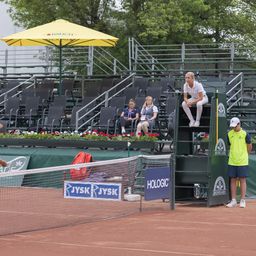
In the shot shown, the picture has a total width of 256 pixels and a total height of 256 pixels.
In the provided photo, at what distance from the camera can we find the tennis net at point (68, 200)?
42.1 feet

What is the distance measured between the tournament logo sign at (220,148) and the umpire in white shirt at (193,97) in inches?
25.0

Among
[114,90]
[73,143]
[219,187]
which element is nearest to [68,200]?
[219,187]

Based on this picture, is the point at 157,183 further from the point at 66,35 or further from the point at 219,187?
the point at 66,35

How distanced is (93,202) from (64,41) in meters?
13.6

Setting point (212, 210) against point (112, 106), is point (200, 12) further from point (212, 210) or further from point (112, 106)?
point (212, 210)

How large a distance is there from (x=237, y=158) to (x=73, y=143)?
628 centimetres

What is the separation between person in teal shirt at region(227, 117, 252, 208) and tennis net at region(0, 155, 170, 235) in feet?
4.79

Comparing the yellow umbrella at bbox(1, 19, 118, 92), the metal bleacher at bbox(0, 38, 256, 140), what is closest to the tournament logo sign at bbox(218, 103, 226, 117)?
the metal bleacher at bbox(0, 38, 256, 140)

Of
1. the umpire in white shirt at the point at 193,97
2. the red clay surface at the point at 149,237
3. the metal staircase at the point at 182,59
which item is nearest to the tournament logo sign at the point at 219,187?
the umpire in white shirt at the point at 193,97

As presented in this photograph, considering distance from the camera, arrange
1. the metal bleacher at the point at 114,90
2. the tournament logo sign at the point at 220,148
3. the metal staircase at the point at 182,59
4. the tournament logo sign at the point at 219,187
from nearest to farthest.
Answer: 1. the tournament logo sign at the point at 219,187
2. the tournament logo sign at the point at 220,148
3. the metal bleacher at the point at 114,90
4. the metal staircase at the point at 182,59

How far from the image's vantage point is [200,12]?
32.6 metres

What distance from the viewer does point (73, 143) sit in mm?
20484

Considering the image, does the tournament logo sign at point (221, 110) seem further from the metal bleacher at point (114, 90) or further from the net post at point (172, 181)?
the metal bleacher at point (114, 90)

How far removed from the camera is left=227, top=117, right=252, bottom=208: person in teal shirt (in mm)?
15570
